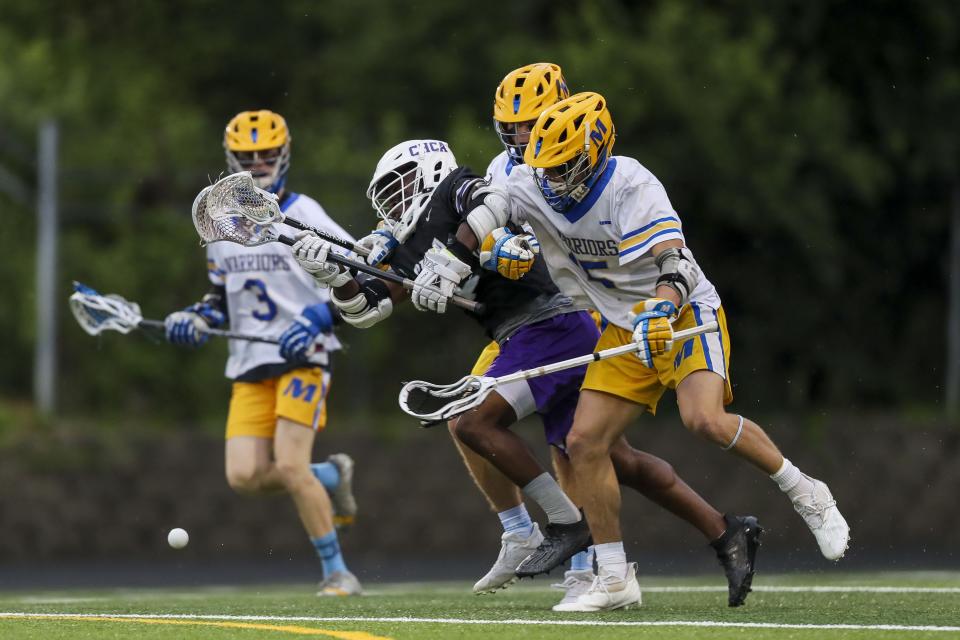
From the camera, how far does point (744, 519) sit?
709cm

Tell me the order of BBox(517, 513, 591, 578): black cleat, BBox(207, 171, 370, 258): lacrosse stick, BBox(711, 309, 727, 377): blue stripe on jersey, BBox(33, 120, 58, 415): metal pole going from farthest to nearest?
BBox(33, 120, 58, 415): metal pole, BBox(207, 171, 370, 258): lacrosse stick, BBox(517, 513, 591, 578): black cleat, BBox(711, 309, 727, 377): blue stripe on jersey

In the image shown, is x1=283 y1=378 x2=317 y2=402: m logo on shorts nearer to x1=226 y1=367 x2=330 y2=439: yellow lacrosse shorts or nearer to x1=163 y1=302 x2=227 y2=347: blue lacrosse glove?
x1=226 y1=367 x2=330 y2=439: yellow lacrosse shorts

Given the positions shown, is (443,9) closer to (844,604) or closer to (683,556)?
(683,556)

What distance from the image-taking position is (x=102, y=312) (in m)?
9.30

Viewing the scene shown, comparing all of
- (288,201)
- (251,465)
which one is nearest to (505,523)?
(251,465)

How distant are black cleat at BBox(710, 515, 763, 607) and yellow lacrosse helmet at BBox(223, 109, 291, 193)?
125 inches

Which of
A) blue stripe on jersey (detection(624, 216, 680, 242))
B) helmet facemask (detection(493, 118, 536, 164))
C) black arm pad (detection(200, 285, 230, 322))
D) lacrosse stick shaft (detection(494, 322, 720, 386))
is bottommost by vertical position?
lacrosse stick shaft (detection(494, 322, 720, 386))

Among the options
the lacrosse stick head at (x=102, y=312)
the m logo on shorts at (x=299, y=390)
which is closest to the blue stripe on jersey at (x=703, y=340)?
the m logo on shorts at (x=299, y=390)

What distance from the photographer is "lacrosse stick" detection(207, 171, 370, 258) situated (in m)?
7.33

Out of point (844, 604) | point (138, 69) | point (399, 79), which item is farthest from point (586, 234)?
point (138, 69)

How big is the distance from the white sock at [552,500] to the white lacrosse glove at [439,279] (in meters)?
1.00

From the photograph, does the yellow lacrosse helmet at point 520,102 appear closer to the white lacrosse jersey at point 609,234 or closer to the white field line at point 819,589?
the white lacrosse jersey at point 609,234

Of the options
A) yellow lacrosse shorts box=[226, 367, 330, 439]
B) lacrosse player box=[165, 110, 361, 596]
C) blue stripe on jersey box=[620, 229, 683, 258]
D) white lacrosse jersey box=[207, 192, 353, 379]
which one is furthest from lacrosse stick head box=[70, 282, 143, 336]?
blue stripe on jersey box=[620, 229, 683, 258]

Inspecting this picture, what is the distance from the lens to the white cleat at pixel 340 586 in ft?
28.7
